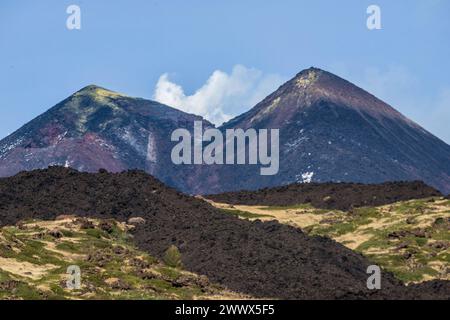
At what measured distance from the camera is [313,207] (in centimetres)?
12369

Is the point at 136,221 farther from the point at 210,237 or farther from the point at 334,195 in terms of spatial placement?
the point at 334,195

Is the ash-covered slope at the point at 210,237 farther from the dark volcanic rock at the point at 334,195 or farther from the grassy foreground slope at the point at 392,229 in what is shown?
the dark volcanic rock at the point at 334,195

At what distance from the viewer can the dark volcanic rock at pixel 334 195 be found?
124794mm

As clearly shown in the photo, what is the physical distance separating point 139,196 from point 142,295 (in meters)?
40.6

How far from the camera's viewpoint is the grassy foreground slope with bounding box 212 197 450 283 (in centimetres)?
8775

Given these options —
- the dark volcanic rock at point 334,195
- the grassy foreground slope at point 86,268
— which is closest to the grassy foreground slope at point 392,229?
the dark volcanic rock at point 334,195

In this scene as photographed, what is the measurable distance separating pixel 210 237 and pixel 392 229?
24.9m

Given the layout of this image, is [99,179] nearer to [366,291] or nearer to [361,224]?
[361,224]

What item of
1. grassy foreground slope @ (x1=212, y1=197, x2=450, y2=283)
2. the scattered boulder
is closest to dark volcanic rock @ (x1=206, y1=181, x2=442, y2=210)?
grassy foreground slope @ (x1=212, y1=197, x2=450, y2=283)

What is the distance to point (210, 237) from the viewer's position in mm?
85000

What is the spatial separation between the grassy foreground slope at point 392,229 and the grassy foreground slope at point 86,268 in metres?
22.6

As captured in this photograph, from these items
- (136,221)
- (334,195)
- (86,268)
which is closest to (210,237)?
(136,221)
